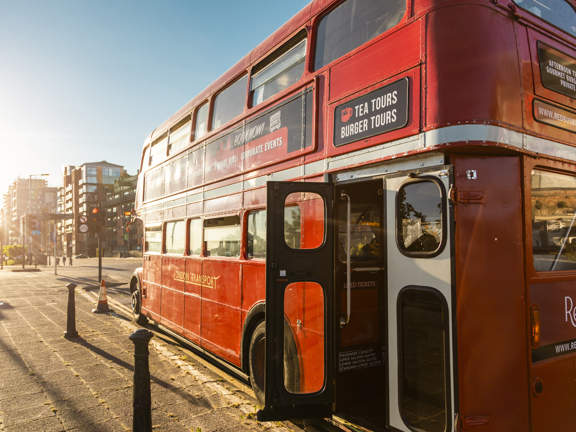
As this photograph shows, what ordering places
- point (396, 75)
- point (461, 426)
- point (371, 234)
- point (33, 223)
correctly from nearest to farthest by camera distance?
point (461, 426) < point (396, 75) < point (371, 234) < point (33, 223)

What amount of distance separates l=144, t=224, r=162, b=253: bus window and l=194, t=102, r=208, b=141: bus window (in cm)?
254

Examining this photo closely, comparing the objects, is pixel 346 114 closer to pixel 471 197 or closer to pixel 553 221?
pixel 471 197

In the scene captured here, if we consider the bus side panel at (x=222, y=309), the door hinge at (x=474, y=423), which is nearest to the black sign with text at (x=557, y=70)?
the door hinge at (x=474, y=423)

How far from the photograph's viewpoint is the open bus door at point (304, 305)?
3695mm

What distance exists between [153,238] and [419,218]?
23.7 feet

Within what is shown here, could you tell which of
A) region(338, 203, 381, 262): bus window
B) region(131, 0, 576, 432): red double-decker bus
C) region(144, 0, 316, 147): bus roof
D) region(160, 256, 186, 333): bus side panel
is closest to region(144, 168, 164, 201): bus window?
region(144, 0, 316, 147): bus roof

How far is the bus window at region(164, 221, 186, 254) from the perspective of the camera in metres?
7.39

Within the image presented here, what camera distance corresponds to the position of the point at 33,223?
3909cm

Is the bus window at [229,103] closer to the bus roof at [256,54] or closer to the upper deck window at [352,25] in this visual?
the bus roof at [256,54]

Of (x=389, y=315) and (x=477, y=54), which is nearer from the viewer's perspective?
(x=477, y=54)

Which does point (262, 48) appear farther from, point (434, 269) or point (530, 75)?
point (434, 269)

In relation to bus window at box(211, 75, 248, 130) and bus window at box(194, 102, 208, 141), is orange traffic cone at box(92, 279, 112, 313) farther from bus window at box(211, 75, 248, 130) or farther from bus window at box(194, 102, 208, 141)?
bus window at box(211, 75, 248, 130)

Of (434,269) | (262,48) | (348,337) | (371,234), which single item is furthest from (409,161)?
(262,48)

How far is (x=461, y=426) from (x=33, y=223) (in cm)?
4465
